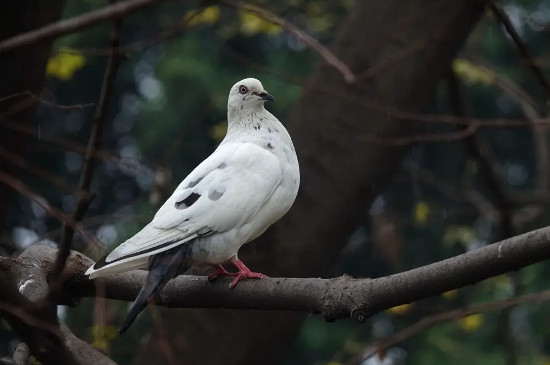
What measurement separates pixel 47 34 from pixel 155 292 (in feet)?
3.75

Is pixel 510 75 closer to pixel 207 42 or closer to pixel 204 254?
pixel 207 42

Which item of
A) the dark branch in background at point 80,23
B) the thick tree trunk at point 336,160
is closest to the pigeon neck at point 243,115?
the thick tree trunk at point 336,160

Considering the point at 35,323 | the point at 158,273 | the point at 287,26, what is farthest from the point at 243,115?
the point at 35,323

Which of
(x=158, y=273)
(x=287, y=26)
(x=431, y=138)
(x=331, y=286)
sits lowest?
(x=331, y=286)

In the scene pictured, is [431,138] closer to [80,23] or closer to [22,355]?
[22,355]

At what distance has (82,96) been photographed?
14.2 m

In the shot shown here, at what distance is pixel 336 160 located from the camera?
19.2ft

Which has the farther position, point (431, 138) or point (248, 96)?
point (248, 96)

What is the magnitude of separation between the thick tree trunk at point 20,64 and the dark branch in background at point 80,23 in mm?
1577

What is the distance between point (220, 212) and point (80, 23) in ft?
4.91

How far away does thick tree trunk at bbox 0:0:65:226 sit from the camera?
4.26 m

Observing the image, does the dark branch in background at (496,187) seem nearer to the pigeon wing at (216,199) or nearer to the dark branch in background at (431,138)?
the dark branch in background at (431,138)

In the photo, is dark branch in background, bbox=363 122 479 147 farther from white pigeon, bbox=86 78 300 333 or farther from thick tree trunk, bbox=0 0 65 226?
thick tree trunk, bbox=0 0 65 226

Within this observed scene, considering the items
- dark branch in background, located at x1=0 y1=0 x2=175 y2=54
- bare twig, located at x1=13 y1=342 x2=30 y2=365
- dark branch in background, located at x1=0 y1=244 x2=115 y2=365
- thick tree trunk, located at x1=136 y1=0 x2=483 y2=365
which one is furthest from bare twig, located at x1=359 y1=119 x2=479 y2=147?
dark branch in background, located at x1=0 y1=244 x2=115 y2=365
